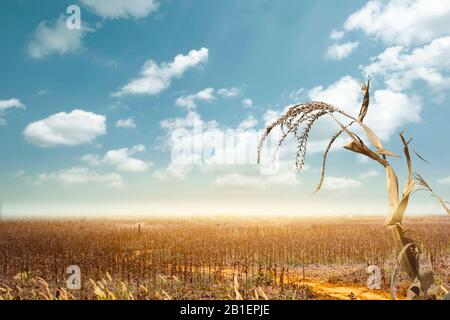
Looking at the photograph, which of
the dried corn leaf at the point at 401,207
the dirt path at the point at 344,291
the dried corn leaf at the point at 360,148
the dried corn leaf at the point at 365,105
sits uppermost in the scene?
the dried corn leaf at the point at 365,105

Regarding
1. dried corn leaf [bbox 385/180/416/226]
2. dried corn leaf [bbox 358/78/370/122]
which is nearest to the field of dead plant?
dried corn leaf [bbox 385/180/416/226]

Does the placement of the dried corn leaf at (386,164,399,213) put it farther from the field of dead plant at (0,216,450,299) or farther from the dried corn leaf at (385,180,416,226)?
the field of dead plant at (0,216,450,299)

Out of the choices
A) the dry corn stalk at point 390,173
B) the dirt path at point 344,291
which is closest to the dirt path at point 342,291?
the dirt path at point 344,291

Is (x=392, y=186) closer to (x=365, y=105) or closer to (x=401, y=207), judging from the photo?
(x=401, y=207)

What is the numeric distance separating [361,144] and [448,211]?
1.06 m

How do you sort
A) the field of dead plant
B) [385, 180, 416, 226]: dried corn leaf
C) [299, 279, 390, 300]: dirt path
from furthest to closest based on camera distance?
1. [299, 279, 390, 300]: dirt path
2. the field of dead plant
3. [385, 180, 416, 226]: dried corn leaf

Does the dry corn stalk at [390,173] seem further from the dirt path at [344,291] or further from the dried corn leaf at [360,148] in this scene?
the dirt path at [344,291]

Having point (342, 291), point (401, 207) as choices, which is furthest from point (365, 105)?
point (342, 291)

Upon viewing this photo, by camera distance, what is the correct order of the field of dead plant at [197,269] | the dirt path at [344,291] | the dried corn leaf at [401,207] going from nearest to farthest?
1. the dried corn leaf at [401,207]
2. the field of dead plant at [197,269]
3. the dirt path at [344,291]
